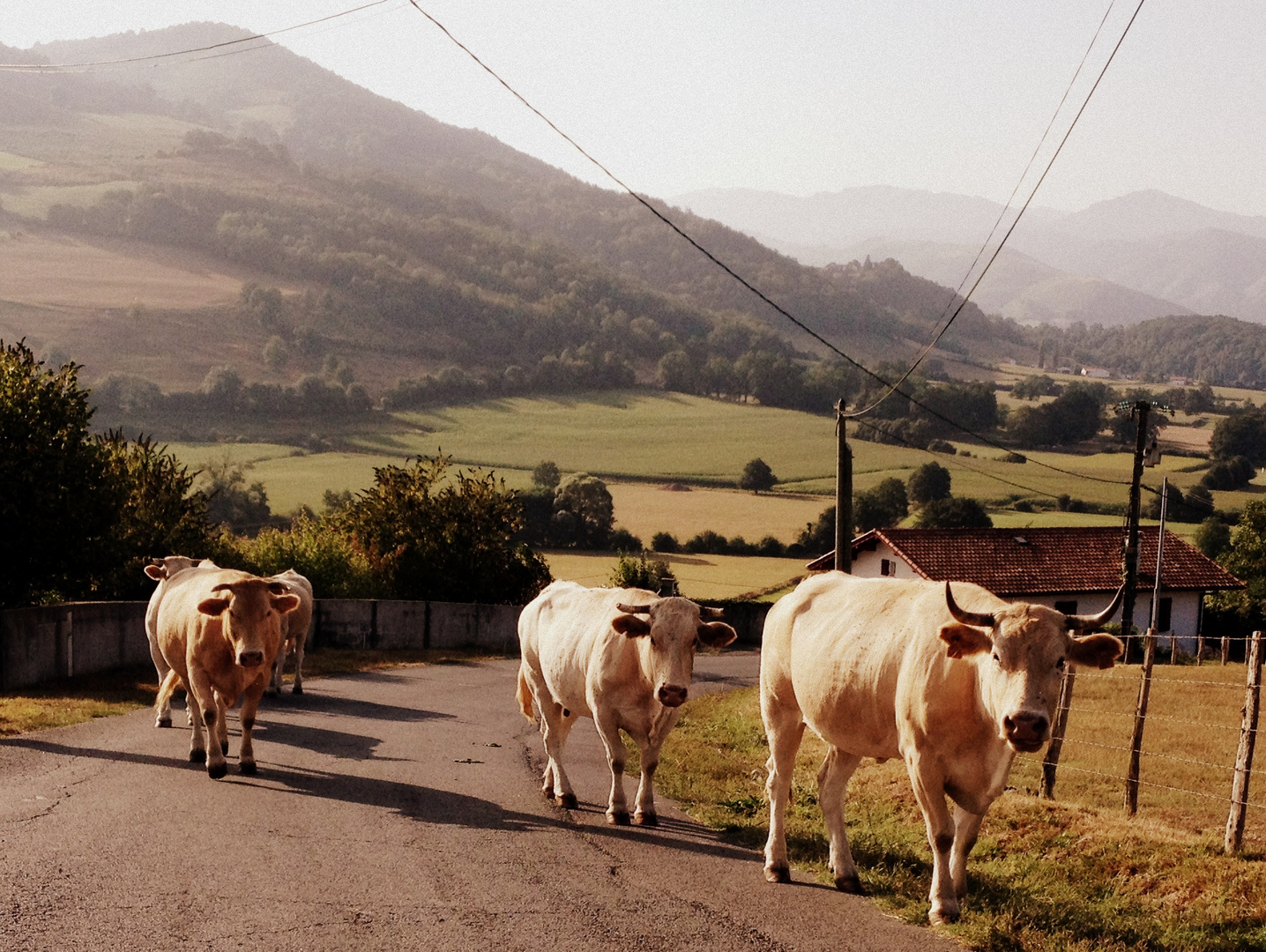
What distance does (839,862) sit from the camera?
938cm

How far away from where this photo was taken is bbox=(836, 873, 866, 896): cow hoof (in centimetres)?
922

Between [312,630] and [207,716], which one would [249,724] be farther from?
[312,630]

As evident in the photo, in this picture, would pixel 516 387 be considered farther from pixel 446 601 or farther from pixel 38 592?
pixel 38 592

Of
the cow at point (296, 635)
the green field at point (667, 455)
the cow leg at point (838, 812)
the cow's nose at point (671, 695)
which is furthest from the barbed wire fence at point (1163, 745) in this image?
the green field at point (667, 455)

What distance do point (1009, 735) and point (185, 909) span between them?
5.17 m

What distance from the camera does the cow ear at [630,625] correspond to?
11.5 m

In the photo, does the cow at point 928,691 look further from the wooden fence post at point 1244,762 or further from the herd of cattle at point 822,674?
the wooden fence post at point 1244,762

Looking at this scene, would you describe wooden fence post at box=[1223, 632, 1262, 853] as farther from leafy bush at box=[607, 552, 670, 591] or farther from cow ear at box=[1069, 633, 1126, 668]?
leafy bush at box=[607, 552, 670, 591]

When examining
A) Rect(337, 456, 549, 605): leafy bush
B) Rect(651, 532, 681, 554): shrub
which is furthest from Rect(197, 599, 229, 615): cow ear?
Rect(651, 532, 681, 554): shrub

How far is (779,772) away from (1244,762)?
400 centimetres

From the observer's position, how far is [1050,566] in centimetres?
6241

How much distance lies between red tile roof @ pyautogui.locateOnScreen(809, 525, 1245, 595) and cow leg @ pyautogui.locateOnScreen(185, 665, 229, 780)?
48020 mm

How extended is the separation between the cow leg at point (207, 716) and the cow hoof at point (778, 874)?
6240mm

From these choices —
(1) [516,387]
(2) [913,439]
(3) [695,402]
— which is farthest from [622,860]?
(1) [516,387]
